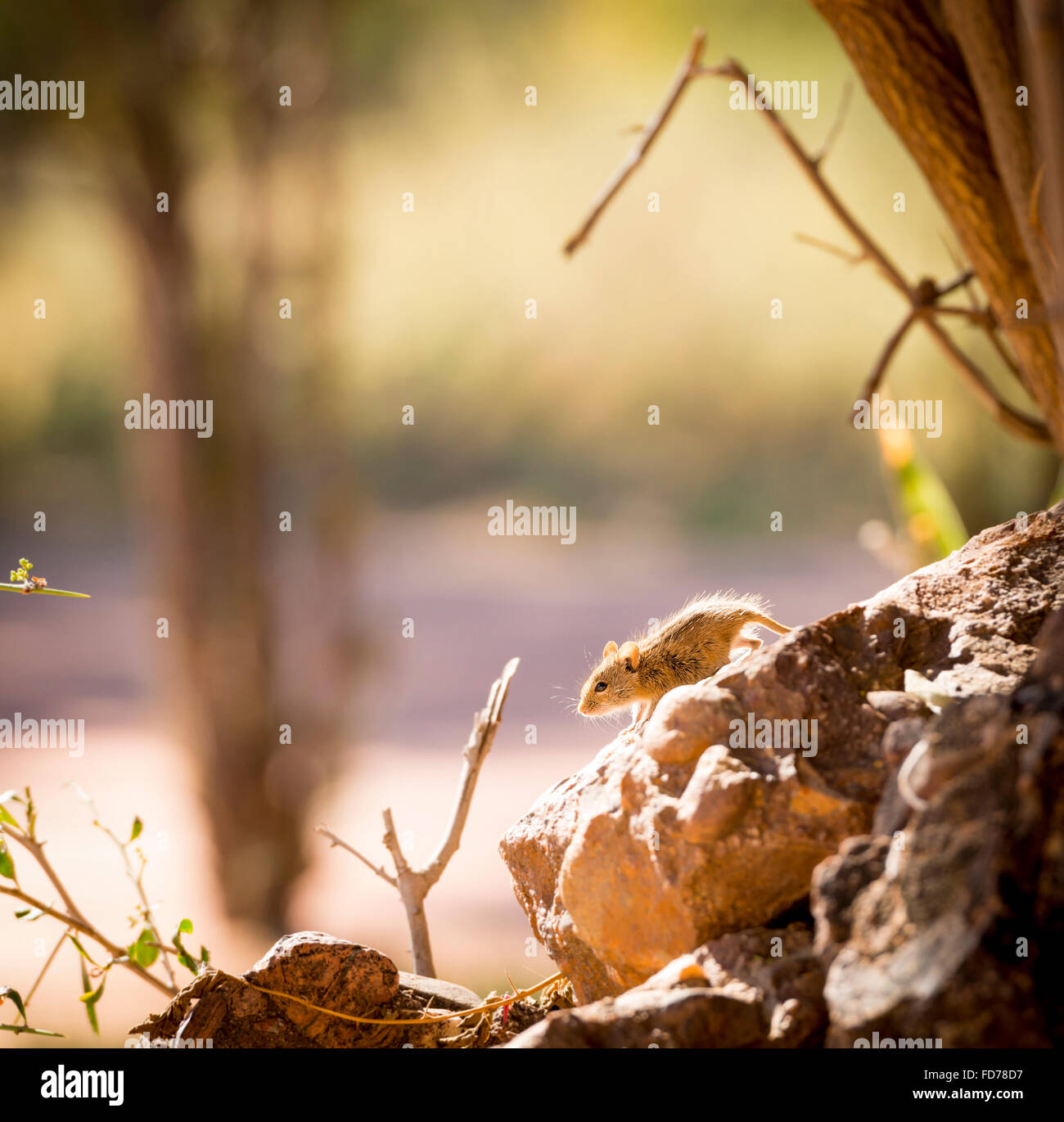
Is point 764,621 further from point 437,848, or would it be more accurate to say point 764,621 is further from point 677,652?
point 437,848

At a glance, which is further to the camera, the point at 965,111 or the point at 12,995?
the point at 965,111

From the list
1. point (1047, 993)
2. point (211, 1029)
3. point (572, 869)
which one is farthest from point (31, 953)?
point (1047, 993)

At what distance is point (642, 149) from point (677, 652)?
0.74 metres

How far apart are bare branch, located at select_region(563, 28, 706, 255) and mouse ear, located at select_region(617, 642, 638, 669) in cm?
64

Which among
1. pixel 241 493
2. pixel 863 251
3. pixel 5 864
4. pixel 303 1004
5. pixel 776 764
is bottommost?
pixel 303 1004

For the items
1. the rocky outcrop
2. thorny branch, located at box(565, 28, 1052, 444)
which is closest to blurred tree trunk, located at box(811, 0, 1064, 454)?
thorny branch, located at box(565, 28, 1052, 444)

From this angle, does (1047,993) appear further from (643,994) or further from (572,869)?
(572,869)

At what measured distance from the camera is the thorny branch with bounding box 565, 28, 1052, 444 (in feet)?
4.86

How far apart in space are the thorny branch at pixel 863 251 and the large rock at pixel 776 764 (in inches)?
28.9

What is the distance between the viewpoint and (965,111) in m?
1.57

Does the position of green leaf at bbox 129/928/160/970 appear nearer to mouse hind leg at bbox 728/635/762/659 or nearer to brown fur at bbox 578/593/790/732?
brown fur at bbox 578/593/790/732

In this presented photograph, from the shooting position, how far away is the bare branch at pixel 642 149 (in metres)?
1.45

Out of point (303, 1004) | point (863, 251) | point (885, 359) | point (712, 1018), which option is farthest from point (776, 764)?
point (863, 251)

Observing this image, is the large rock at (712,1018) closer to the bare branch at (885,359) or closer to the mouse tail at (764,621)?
the mouse tail at (764,621)
